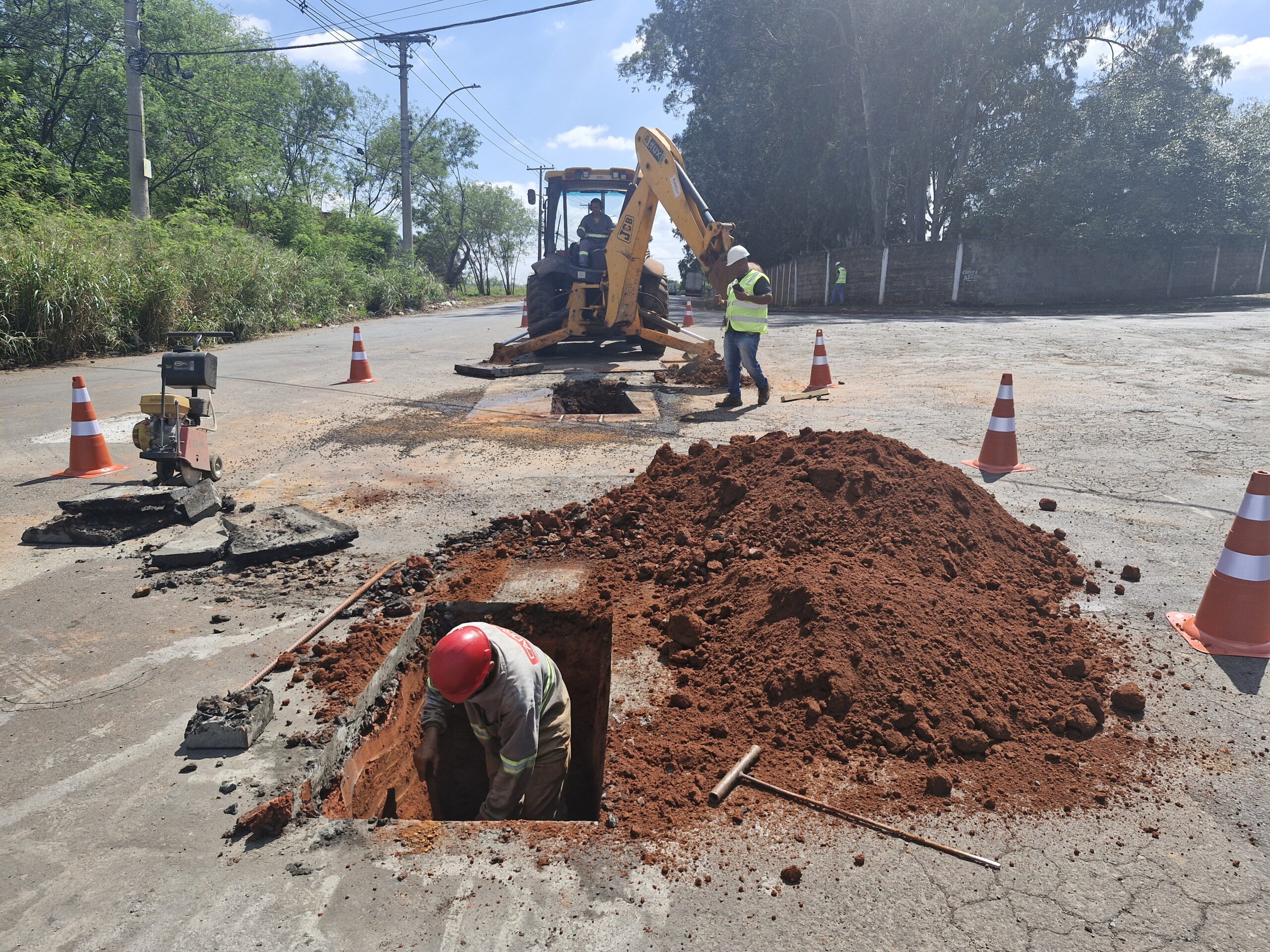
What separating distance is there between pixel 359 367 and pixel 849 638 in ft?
32.9

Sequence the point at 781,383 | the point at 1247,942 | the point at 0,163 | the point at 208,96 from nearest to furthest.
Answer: the point at 1247,942
the point at 781,383
the point at 0,163
the point at 208,96

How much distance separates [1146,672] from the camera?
135 inches

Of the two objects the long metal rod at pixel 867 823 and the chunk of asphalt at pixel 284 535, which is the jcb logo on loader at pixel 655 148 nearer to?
the chunk of asphalt at pixel 284 535

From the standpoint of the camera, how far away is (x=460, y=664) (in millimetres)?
3098

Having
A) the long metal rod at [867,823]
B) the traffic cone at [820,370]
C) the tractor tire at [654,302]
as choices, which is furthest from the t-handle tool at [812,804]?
the tractor tire at [654,302]

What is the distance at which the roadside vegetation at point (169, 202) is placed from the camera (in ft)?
44.7

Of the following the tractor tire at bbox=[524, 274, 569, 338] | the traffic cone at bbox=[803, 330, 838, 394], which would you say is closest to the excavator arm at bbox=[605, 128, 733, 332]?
the tractor tire at bbox=[524, 274, 569, 338]

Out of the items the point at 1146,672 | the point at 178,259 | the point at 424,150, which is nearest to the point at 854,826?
the point at 1146,672

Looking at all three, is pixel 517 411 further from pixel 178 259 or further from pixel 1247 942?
pixel 178 259

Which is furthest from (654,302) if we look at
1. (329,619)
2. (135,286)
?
(135,286)

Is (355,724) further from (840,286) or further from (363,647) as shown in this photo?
(840,286)

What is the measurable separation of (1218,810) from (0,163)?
25.8 meters

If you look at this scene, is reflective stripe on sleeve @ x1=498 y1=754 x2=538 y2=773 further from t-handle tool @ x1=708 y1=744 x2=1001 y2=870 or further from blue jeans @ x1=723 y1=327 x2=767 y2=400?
blue jeans @ x1=723 y1=327 x2=767 y2=400

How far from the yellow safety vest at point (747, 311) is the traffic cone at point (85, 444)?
644 cm
